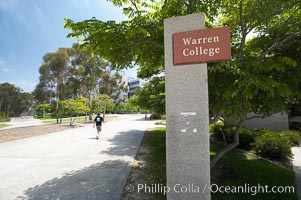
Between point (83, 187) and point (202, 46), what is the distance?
4.36m

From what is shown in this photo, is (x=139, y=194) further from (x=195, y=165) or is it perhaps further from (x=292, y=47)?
(x=292, y=47)

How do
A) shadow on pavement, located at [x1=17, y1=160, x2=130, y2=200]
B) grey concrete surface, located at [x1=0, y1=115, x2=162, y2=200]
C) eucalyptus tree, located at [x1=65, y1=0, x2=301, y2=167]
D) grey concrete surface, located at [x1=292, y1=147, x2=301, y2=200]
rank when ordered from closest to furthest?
eucalyptus tree, located at [x1=65, y1=0, x2=301, y2=167] → shadow on pavement, located at [x1=17, y1=160, x2=130, y2=200] → grey concrete surface, located at [x1=0, y1=115, x2=162, y2=200] → grey concrete surface, located at [x1=292, y1=147, x2=301, y2=200]

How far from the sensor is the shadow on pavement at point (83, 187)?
4441 millimetres

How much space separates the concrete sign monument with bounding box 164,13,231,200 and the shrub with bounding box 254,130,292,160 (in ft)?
21.7

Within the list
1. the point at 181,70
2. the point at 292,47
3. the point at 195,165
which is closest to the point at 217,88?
the point at 181,70

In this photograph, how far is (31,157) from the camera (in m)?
7.89

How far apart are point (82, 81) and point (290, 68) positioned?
1359 inches

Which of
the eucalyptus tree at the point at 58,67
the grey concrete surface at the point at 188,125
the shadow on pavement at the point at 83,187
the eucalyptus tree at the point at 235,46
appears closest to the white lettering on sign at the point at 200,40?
the grey concrete surface at the point at 188,125

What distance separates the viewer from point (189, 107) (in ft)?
9.61

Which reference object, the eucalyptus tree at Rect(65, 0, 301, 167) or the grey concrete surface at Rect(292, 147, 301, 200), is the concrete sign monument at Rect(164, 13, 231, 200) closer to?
the eucalyptus tree at Rect(65, 0, 301, 167)

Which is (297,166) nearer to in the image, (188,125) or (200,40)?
(188,125)

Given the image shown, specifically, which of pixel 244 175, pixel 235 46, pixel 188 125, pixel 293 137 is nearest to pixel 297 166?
pixel 244 175

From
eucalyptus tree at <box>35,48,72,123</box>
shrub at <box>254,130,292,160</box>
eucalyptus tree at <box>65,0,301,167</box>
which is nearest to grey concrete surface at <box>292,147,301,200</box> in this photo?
shrub at <box>254,130,292,160</box>

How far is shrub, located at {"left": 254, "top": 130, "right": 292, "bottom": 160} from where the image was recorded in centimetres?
787
